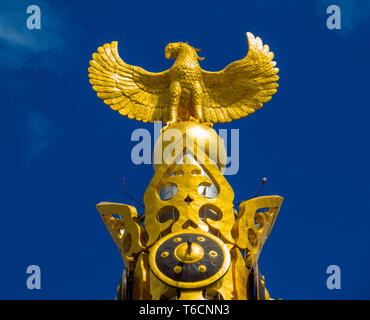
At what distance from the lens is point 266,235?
80.0ft

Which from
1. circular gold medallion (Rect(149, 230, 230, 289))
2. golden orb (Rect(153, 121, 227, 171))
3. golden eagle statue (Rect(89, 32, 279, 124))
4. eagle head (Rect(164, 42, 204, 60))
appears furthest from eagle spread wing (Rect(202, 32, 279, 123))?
A: circular gold medallion (Rect(149, 230, 230, 289))

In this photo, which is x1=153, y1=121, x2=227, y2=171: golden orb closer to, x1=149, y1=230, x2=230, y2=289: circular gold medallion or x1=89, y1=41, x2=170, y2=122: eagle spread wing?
x1=89, y1=41, x2=170, y2=122: eagle spread wing

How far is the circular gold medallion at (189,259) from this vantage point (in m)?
22.0

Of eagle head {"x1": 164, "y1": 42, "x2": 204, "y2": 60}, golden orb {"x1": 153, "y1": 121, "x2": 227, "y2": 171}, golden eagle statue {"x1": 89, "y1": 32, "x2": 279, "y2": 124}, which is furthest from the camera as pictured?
eagle head {"x1": 164, "y1": 42, "x2": 204, "y2": 60}

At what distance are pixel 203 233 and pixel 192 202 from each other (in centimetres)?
102

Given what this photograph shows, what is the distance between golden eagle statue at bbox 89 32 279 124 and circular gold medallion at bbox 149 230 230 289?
20.9 feet

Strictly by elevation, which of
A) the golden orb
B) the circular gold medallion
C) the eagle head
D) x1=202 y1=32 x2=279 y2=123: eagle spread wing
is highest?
the eagle head

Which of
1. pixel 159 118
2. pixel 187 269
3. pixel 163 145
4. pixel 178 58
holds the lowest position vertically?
pixel 187 269

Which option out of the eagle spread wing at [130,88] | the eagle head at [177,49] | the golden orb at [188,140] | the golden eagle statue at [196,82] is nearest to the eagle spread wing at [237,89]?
the golden eagle statue at [196,82]

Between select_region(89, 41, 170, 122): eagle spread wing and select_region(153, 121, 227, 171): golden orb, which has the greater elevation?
select_region(89, 41, 170, 122): eagle spread wing

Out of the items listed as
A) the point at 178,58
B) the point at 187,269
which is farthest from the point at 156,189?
the point at 178,58

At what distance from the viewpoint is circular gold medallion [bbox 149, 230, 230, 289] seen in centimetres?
2203

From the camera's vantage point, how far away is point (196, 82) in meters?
28.5
